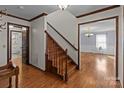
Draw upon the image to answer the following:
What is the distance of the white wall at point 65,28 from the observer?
5.69 meters

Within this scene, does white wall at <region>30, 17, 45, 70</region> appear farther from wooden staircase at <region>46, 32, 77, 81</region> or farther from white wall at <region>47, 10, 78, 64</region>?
white wall at <region>47, 10, 78, 64</region>

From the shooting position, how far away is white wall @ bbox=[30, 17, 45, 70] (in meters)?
4.82

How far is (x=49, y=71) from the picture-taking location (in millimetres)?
4473

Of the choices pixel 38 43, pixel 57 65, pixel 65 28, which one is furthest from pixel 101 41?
pixel 57 65

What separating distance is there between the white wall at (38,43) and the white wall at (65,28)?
757 mm

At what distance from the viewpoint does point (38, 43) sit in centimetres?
519

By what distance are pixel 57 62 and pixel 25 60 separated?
7.55 ft

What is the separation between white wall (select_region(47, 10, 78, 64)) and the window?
20.9ft

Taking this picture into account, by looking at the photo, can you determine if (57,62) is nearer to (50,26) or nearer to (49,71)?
(49,71)

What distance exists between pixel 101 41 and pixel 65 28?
6662 mm

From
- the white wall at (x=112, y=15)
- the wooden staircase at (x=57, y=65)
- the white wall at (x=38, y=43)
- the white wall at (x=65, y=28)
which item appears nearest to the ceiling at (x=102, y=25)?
the white wall at (x=65, y=28)

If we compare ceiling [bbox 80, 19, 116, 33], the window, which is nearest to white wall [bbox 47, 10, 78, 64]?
ceiling [bbox 80, 19, 116, 33]

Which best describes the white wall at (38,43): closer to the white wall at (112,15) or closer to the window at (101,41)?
the white wall at (112,15)
